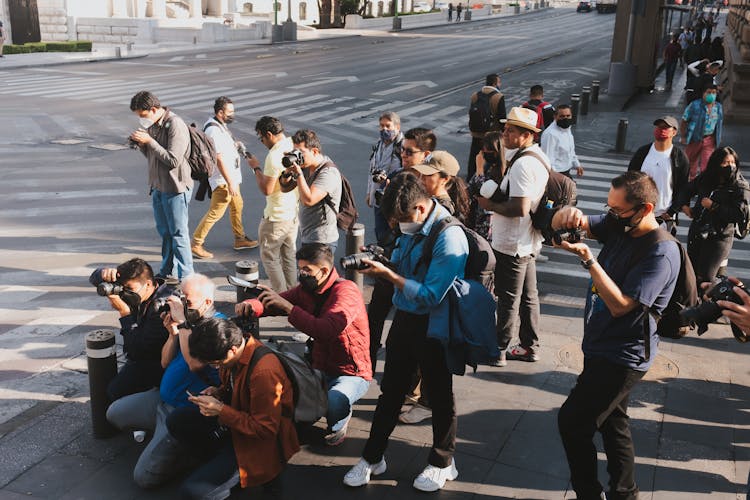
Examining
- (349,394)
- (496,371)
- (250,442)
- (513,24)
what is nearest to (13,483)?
(250,442)

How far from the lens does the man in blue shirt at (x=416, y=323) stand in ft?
14.3

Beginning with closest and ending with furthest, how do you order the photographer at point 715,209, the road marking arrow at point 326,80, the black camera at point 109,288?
the black camera at point 109,288, the photographer at point 715,209, the road marking arrow at point 326,80

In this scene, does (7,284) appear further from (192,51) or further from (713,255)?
(192,51)

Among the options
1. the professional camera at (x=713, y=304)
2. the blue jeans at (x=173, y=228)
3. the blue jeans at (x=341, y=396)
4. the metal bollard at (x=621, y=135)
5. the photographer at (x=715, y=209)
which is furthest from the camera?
the metal bollard at (x=621, y=135)

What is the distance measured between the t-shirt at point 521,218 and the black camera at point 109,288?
2865mm

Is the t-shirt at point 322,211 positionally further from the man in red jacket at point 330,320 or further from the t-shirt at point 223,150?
the t-shirt at point 223,150

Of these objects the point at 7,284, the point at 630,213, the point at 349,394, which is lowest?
the point at 7,284

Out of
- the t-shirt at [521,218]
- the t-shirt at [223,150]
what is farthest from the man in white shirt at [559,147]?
the t-shirt at [223,150]

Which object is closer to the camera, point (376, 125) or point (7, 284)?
point (7, 284)

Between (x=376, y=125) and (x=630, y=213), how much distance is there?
15.6 meters

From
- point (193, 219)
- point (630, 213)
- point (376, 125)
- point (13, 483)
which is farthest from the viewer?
point (376, 125)

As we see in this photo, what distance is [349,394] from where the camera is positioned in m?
4.95

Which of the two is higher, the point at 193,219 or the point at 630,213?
the point at 630,213

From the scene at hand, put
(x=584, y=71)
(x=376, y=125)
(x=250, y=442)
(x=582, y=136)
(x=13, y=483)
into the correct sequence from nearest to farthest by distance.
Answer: (x=250, y=442) < (x=13, y=483) < (x=582, y=136) < (x=376, y=125) < (x=584, y=71)
